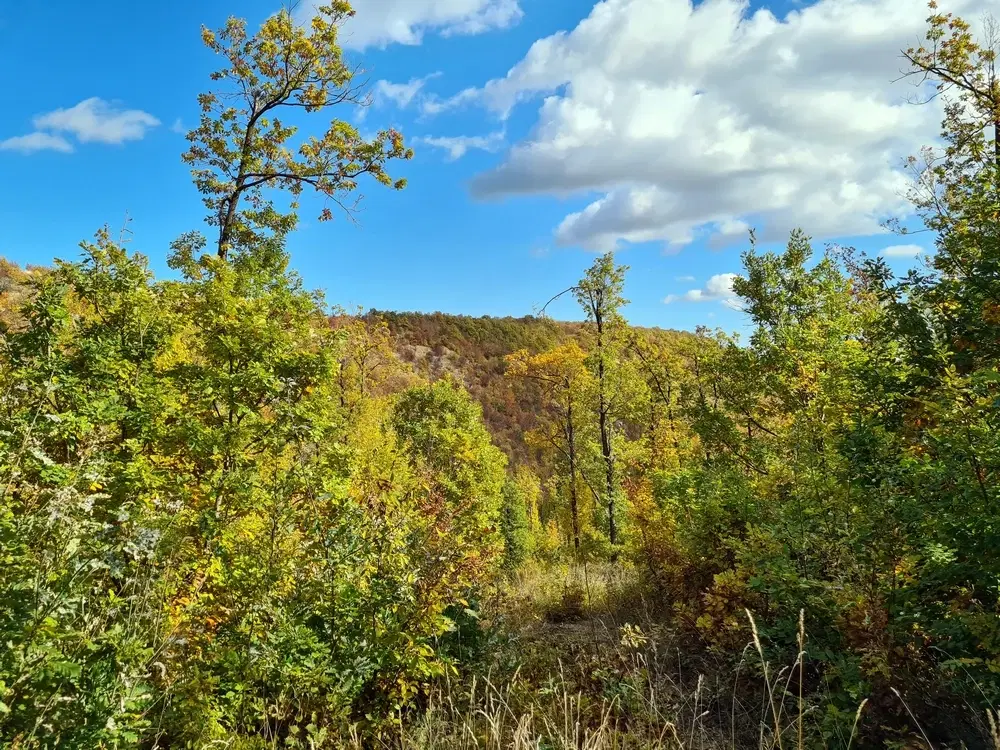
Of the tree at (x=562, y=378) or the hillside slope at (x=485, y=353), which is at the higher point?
the hillside slope at (x=485, y=353)

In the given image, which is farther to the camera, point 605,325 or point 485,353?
point 485,353

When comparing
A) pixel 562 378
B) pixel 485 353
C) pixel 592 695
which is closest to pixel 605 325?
pixel 562 378

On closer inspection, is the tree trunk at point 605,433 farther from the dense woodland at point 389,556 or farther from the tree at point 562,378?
the dense woodland at point 389,556

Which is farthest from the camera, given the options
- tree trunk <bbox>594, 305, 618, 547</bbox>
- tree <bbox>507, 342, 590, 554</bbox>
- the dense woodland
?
tree <bbox>507, 342, 590, 554</bbox>

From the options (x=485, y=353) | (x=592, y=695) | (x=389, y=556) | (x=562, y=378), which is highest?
(x=485, y=353)

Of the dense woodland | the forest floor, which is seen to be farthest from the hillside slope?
the dense woodland

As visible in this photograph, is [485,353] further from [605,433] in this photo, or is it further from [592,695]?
[592,695]

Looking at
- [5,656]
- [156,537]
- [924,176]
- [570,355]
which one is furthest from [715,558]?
[570,355]

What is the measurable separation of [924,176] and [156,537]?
44.4 ft

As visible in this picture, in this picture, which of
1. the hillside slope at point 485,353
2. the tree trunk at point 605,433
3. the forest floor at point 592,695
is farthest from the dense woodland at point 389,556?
the hillside slope at point 485,353

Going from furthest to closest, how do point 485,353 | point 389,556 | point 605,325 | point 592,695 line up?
1. point 485,353
2. point 605,325
3. point 592,695
4. point 389,556

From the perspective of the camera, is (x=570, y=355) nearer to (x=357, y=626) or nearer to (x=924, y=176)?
(x=924, y=176)

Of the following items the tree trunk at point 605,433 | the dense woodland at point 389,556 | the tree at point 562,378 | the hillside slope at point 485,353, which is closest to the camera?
the dense woodland at point 389,556

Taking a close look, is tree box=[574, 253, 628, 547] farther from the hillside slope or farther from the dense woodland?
the hillside slope
